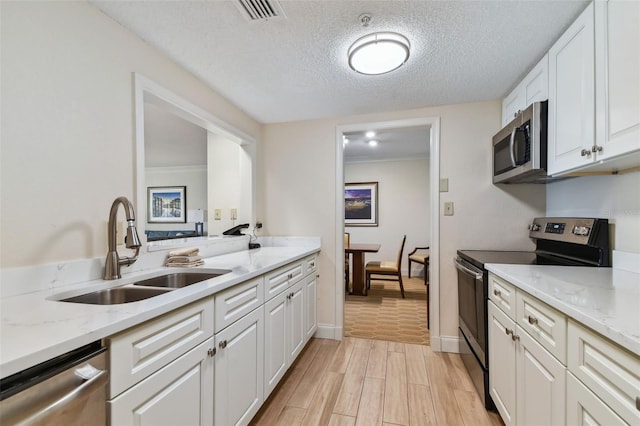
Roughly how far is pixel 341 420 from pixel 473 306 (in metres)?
1.15

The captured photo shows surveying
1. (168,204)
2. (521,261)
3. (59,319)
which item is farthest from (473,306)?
(168,204)

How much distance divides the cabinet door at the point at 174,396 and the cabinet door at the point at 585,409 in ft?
4.31

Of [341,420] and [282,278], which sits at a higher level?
[282,278]

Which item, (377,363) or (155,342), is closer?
(155,342)

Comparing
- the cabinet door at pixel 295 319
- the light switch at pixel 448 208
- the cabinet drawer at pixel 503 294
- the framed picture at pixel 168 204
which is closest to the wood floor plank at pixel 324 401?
the cabinet door at pixel 295 319

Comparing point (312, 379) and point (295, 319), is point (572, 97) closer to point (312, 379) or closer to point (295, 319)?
point (295, 319)

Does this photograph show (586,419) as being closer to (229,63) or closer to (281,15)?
Result: (281,15)

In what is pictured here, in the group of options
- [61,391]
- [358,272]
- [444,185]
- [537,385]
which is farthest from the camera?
[358,272]

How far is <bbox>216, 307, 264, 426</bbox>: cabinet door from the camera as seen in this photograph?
121 centimetres

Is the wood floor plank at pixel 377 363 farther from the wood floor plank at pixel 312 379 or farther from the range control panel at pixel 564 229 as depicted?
the range control panel at pixel 564 229

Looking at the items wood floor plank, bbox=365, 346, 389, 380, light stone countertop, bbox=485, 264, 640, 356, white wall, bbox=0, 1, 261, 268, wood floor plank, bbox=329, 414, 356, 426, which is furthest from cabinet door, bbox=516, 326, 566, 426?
white wall, bbox=0, 1, 261, 268

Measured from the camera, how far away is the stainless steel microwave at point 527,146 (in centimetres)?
162

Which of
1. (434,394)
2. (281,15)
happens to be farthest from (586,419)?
(281,15)

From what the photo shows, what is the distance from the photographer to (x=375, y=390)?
6.13 feet
